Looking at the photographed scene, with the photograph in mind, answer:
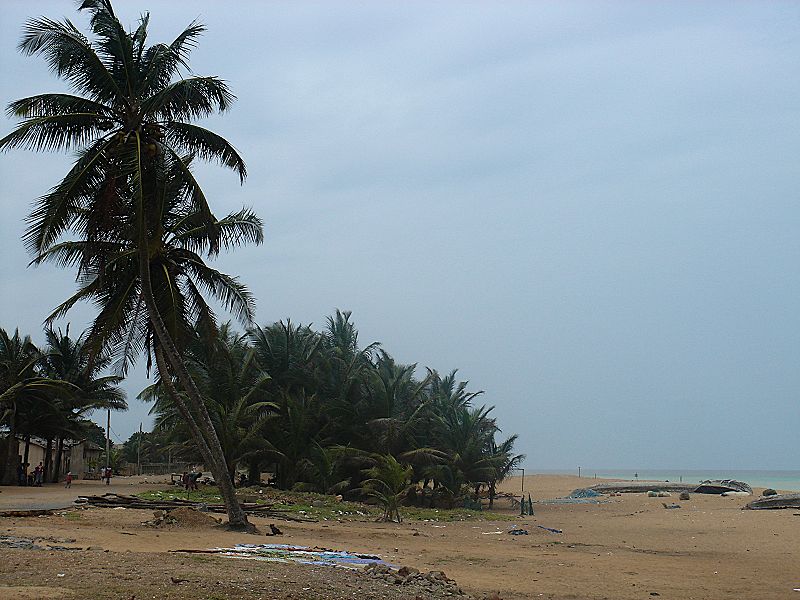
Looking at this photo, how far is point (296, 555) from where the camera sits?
1295 cm

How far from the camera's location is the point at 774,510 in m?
34.6

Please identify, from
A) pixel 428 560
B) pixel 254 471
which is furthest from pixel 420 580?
pixel 254 471

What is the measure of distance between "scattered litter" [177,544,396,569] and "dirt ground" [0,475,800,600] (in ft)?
2.31

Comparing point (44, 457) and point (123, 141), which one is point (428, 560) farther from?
point (44, 457)

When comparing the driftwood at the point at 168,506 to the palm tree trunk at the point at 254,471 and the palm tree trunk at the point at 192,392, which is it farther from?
the palm tree trunk at the point at 254,471

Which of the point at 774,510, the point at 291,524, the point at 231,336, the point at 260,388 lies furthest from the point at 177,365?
the point at 774,510

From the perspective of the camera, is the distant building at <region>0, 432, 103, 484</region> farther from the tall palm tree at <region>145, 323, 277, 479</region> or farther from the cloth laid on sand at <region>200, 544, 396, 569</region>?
the cloth laid on sand at <region>200, 544, 396, 569</region>

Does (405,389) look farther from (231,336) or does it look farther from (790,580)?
(790,580)

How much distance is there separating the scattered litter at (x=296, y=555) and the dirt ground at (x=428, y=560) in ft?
2.31

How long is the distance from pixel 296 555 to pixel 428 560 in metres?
3.26

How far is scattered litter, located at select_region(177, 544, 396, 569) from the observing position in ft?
40.1

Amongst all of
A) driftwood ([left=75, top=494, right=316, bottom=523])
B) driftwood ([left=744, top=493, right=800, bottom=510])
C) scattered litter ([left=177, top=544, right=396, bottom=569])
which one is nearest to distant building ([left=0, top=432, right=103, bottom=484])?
driftwood ([left=75, top=494, right=316, bottom=523])

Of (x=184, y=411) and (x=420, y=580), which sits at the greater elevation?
(x=184, y=411)

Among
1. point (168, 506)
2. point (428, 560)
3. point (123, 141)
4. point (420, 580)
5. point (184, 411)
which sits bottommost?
point (428, 560)
